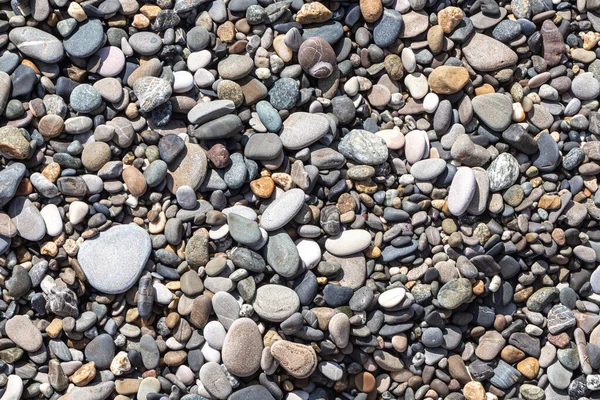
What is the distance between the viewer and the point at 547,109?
2.38 metres

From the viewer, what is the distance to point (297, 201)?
2107 mm

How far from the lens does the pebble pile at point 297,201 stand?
206 cm

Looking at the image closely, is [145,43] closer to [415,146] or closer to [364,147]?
[364,147]

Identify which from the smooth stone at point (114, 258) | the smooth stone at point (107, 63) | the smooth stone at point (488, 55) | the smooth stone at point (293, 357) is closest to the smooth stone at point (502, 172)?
the smooth stone at point (488, 55)

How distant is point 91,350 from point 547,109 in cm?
191

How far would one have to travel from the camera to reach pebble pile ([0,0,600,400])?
206 cm

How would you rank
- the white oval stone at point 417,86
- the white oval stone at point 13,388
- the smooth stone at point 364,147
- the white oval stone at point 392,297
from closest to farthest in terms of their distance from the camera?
the white oval stone at point 13,388 < the white oval stone at point 392,297 < the smooth stone at point 364,147 < the white oval stone at point 417,86

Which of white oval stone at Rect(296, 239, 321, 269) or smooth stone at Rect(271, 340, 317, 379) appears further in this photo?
white oval stone at Rect(296, 239, 321, 269)

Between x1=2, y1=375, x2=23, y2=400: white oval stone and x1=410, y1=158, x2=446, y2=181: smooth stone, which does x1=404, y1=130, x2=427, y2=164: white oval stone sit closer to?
x1=410, y1=158, x2=446, y2=181: smooth stone

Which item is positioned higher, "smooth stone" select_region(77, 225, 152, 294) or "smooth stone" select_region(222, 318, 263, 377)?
"smooth stone" select_region(77, 225, 152, 294)

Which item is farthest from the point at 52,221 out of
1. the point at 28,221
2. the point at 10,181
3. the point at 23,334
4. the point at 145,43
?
the point at 145,43

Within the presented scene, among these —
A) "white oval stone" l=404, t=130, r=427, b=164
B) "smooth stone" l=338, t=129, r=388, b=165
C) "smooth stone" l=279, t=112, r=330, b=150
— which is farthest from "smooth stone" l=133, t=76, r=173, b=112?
"white oval stone" l=404, t=130, r=427, b=164

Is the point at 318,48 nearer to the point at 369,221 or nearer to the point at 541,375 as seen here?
the point at 369,221

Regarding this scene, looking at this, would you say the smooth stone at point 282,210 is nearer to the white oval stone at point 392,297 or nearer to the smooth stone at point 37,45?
the white oval stone at point 392,297
